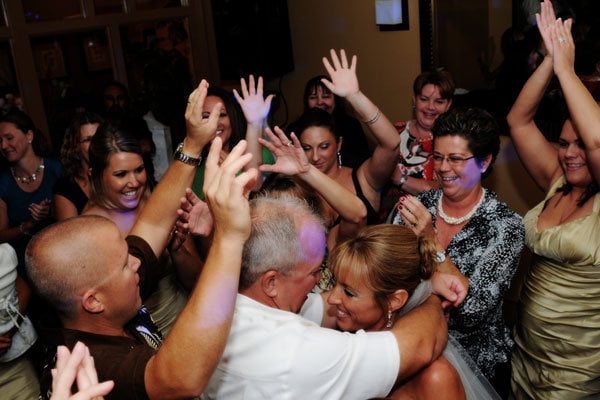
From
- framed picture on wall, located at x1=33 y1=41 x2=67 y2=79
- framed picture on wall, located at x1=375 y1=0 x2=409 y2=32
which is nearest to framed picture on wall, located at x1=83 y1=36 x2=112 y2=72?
framed picture on wall, located at x1=33 y1=41 x2=67 y2=79

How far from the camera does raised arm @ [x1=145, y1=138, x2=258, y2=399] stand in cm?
105

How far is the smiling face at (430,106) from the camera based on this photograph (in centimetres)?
306

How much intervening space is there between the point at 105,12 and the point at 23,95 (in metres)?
0.99

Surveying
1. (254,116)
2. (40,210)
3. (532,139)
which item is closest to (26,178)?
(40,210)

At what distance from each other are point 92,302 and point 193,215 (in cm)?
54

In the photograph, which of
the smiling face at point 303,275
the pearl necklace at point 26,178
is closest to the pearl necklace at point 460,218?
the smiling face at point 303,275

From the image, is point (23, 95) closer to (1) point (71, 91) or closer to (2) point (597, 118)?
(1) point (71, 91)

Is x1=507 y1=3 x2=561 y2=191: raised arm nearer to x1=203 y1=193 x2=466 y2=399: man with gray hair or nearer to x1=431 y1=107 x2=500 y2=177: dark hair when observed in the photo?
x1=431 y1=107 x2=500 y2=177: dark hair

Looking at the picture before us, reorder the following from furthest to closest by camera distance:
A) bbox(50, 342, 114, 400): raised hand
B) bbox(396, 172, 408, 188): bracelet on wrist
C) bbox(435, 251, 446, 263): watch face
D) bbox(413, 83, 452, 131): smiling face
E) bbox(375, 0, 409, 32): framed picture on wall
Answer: bbox(375, 0, 409, 32): framed picture on wall → bbox(413, 83, 452, 131): smiling face → bbox(396, 172, 408, 188): bracelet on wrist → bbox(435, 251, 446, 263): watch face → bbox(50, 342, 114, 400): raised hand

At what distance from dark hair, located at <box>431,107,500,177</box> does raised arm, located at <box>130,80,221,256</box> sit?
861 mm

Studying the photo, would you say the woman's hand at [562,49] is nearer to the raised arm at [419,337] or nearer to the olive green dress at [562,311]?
the olive green dress at [562,311]

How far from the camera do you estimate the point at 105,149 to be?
88.8 inches

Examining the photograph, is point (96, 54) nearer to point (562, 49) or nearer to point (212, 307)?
point (562, 49)

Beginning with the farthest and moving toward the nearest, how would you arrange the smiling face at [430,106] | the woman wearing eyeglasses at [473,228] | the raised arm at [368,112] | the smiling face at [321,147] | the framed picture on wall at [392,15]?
the framed picture on wall at [392,15] < the smiling face at [430,106] < the smiling face at [321,147] < the raised arm at [368,112] < the woman wearing eyeglasses at [473,228]
